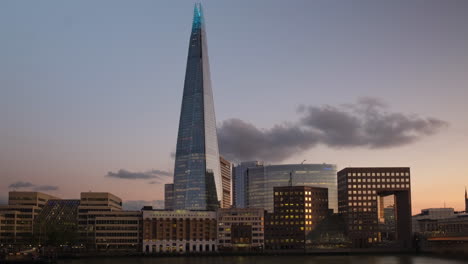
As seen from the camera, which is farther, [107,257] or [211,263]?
[107,257]

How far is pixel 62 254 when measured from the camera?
198 metres

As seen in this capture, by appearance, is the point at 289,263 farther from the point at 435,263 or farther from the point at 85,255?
the point at 85,255

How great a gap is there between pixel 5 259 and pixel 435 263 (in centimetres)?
11947

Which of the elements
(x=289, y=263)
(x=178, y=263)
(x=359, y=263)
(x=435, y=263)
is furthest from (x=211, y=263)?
(x=435, y=263)

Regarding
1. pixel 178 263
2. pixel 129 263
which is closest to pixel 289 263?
pixel 178 263

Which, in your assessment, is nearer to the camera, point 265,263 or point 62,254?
point 265,263

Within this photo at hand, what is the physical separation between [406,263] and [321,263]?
78.5 ft

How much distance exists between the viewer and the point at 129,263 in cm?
16088

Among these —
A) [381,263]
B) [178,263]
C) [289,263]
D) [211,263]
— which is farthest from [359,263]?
[178,263]

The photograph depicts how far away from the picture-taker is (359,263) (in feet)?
511

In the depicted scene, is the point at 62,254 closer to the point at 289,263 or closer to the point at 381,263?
the point at 289,263

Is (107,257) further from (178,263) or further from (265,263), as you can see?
(265,263)

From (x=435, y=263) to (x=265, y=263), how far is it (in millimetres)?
47560

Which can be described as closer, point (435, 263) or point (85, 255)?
point (435, 263)
